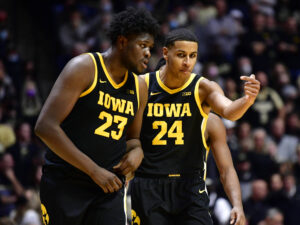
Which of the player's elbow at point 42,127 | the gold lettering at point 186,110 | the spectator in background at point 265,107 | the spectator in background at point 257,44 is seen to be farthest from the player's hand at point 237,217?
the spectator in background at point 257,44

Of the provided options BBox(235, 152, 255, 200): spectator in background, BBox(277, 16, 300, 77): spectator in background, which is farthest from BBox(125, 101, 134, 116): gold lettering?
BBox(277, 16, 300, 77): spectator in background

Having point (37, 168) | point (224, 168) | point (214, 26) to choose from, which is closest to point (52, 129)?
point (224, 168)

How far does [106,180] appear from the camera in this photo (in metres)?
3.96

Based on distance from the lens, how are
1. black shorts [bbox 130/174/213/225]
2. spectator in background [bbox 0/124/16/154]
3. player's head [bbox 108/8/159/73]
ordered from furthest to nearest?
spectator in background [bbox 0/124/16/154], black shorts [bbox 130/174/213/225], player's head [bbox 108/8/159/73]

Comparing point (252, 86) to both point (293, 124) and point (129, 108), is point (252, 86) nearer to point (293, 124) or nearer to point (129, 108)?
point (129, 108)

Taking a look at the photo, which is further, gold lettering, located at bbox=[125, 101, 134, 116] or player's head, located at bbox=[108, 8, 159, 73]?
gold lettering, located at bbox=[125, 101, 134, 116]

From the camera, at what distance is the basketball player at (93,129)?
153 inches

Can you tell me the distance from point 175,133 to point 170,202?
1.89 ft

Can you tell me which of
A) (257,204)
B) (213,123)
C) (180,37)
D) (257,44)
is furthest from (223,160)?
(257,44)

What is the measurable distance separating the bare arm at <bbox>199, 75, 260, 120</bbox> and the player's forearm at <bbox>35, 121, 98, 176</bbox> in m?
1.17

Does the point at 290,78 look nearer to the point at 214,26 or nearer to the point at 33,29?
the point at 214,26

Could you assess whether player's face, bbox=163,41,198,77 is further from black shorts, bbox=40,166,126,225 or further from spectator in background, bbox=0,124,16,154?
spectator in background, bbox=0,124,16,154

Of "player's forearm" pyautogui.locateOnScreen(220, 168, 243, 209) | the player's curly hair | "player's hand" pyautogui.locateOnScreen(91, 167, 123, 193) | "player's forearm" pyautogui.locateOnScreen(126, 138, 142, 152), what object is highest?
the player's curly hair

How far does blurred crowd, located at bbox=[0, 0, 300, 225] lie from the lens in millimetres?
9320
